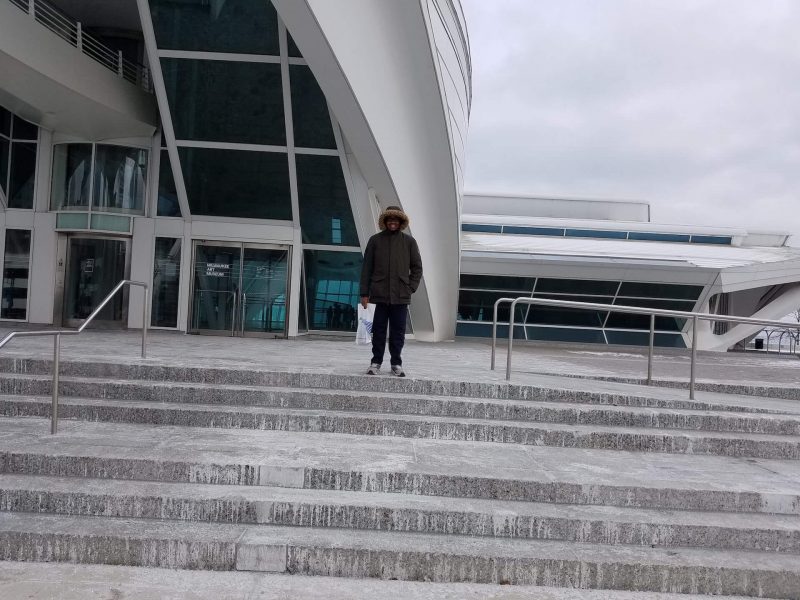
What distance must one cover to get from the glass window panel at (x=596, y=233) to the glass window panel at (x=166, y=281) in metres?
22.0

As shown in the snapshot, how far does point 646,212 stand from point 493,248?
21.0 metres

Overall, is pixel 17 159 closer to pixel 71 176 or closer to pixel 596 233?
pixel 71 176

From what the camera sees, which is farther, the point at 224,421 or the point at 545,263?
the point at 545,263

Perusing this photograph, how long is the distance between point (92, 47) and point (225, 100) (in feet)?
12.1

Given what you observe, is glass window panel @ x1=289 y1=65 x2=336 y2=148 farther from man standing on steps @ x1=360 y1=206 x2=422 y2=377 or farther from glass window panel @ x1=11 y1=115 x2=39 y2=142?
man standing on steps @ x1=360 y1=206 x2=422 y2=377

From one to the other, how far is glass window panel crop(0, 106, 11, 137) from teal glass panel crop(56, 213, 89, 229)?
7.02ft

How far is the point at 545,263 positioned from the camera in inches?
971

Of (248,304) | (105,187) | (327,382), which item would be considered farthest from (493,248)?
(327,382)

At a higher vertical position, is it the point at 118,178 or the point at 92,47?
the point at 92,47

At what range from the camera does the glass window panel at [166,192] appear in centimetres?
1569

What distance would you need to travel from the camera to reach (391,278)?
7.60m

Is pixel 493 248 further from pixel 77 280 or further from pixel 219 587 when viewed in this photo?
pixel 219 587

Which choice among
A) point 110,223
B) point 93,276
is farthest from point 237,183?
point 93,276

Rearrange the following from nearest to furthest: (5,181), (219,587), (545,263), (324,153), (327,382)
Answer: (219,587) < (327,382) < (324,153) < (5,181) < (545,263)
